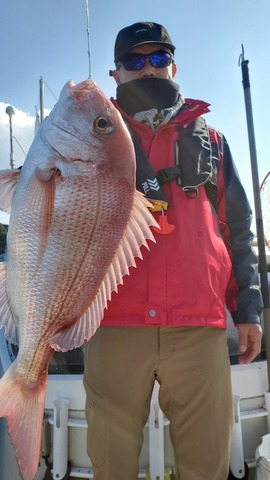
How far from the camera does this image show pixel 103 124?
1711mm

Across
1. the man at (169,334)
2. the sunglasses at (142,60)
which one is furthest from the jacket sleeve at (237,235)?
the sunglasses at (142,60)

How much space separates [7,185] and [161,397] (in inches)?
50.4

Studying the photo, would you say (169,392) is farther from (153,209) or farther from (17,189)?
(17,189)

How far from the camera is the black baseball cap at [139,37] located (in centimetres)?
220

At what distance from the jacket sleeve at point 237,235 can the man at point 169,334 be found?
→ 140 mm

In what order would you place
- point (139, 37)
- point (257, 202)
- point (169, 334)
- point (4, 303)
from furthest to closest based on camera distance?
point (257, 202) < point (139, 37) < point (169, 334) < point (4, 303)

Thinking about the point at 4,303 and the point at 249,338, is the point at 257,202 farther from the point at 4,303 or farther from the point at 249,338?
the point at 4,303

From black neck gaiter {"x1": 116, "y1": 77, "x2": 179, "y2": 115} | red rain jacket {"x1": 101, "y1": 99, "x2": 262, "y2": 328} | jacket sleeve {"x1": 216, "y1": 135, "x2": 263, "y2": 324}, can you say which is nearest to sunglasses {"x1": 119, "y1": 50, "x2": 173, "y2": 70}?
black neck gaiter {"x1": 116, "y1": 77, "x2": 179, "y2": 115}

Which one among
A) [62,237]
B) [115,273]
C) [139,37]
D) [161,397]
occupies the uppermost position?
[139,37]

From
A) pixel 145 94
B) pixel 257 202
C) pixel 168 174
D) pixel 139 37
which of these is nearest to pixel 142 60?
pixel 139 37

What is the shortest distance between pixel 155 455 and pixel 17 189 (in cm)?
201

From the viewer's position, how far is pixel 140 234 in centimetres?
171

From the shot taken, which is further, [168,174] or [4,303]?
[168,174]

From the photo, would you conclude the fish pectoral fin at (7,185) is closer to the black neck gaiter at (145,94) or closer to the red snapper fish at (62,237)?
the red snapper fish at (62,237)
